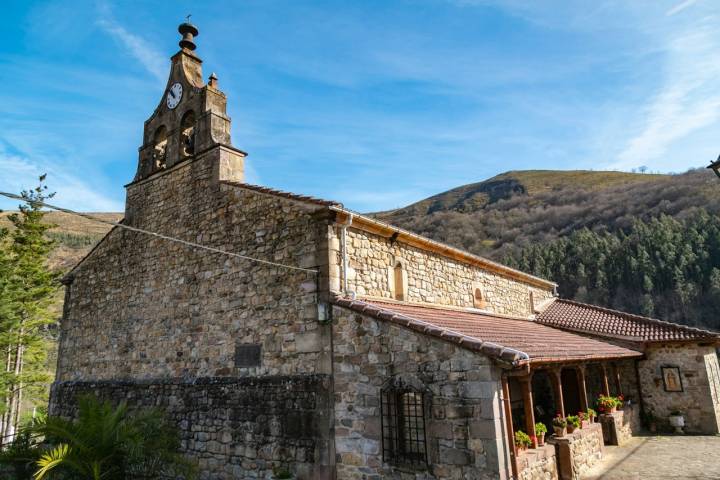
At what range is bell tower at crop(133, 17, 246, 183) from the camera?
11.7m

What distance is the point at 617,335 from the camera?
16.1 meters

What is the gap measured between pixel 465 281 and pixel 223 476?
8.02 metres

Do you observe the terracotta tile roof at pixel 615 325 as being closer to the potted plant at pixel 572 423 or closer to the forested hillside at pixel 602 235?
the potted plant at pixel 572 423

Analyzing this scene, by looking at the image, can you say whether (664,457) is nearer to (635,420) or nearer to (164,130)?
(635,420)

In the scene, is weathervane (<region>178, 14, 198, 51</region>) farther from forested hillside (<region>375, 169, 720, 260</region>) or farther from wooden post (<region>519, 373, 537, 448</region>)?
forested hillside (<region>375, 169, 720, 260</region>)

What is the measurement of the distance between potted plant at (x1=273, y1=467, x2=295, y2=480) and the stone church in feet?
0.35

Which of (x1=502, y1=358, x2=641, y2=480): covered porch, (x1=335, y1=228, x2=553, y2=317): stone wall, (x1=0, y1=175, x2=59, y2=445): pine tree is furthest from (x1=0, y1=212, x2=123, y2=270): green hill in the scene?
(x1=502, y1=358, x2=641, y2=480): covered porch

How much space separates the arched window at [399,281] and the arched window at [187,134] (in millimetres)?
6417

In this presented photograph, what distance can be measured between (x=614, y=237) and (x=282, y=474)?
50.9 metres

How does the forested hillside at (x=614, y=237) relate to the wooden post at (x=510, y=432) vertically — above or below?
above

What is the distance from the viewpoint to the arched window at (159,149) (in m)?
13.3

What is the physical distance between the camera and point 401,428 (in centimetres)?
778

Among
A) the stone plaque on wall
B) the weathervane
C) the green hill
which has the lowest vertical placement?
the stone plaque on wall

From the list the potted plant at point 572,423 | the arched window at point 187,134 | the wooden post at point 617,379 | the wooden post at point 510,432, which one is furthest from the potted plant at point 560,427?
the arched window at point 187,134
